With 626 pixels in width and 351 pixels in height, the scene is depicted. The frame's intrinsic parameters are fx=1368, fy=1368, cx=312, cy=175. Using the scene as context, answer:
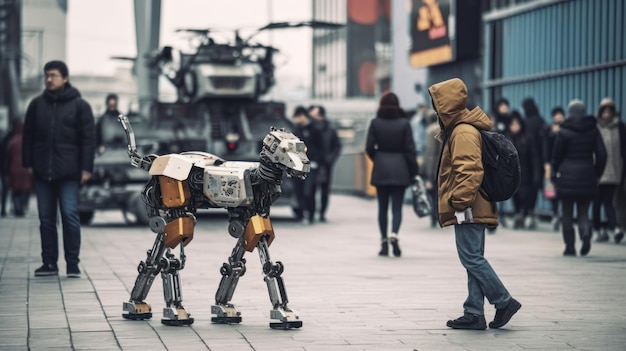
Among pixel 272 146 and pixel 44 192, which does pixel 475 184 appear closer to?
pixel 272 146

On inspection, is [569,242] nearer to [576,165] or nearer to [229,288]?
[576,165]

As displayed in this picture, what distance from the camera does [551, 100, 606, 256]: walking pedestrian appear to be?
1516 centimetres

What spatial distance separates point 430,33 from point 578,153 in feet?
53.9

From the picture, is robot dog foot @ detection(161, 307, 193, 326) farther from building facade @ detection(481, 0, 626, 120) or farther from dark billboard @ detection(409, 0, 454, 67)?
dark billboard @ detection(409, 0, 454, 67)

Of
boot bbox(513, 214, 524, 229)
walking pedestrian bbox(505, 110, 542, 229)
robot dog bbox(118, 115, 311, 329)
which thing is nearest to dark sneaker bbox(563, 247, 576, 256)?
walking pedestrian bbox(505, 110, 542, 229)

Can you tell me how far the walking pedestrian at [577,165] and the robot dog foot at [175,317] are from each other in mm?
7230

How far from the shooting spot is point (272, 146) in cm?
870

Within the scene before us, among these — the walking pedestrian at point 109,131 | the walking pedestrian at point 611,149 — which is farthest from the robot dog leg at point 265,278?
the walking pedestrian at point 109,131

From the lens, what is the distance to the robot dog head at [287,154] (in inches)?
340

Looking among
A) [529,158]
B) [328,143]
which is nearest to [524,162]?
[529,158]

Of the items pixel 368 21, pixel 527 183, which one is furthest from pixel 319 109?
pixel 368 21

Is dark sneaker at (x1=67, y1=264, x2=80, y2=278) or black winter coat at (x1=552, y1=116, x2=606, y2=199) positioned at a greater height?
black winter coat at (x1=552, y1=116, x2=606, y2=199)

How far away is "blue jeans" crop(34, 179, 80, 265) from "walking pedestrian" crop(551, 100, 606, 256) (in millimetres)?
5683

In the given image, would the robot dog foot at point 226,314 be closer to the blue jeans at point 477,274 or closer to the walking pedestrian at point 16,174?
the blue jeans at point 477,274
